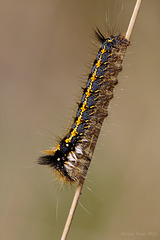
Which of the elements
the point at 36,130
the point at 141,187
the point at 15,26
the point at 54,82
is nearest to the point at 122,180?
the point at 141,187

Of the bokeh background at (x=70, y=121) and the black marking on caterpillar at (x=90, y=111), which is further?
the bokeh background at (x=70, y=121)

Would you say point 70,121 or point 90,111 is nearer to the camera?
point 90,111

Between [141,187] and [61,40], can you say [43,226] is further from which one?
[61,40]

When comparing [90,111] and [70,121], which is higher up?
[90,111]
